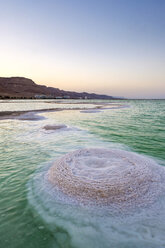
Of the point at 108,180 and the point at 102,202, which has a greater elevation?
the point at 108,180

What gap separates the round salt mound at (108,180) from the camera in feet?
14.5

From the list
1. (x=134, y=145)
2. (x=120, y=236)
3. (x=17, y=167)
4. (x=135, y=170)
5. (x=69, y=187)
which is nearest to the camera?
(x=120, y=236)

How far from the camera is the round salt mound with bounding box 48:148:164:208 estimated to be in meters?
4.43

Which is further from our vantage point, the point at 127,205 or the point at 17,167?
the point at 17,167

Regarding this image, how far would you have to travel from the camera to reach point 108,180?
5.14 m

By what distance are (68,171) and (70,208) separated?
1.81 metres

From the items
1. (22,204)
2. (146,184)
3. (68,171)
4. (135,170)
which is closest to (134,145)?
(135,170)

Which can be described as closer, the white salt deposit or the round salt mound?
the white salt deposit

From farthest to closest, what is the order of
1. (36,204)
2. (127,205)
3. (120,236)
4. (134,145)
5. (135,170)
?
(134,145), (135,170), (36,204), (127,205), (120,236)

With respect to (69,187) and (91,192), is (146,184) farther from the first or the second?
(69,187)

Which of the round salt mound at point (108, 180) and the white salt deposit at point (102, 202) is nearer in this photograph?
the white salt deposit at point (102, 202)

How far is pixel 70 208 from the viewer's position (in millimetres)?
4180

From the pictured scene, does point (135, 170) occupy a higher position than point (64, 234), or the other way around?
point (135, 170)

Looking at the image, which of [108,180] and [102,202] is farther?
[108,180]
